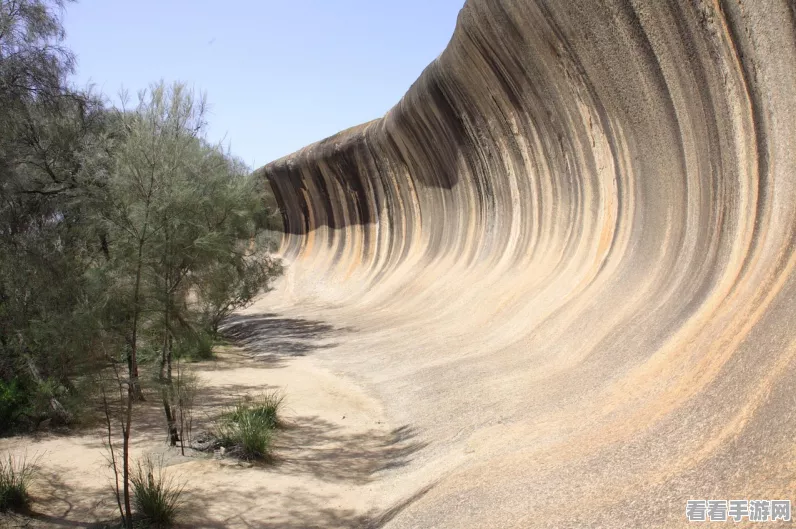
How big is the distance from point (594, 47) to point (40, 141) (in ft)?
21.3

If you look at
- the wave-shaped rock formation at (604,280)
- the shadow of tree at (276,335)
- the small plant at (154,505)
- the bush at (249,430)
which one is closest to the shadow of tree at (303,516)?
the small plant at (154,505)

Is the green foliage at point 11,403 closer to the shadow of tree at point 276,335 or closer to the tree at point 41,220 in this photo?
the tree at point 41,220

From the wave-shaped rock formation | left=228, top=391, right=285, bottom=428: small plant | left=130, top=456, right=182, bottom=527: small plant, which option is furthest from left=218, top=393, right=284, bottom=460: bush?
the wave-shaped rock formation


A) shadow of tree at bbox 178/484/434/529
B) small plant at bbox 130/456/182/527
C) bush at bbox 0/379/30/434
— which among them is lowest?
shadow of tree at bbox 178/484/434/529

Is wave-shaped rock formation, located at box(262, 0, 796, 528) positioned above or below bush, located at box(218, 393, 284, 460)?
above

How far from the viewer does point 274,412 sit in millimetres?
7988

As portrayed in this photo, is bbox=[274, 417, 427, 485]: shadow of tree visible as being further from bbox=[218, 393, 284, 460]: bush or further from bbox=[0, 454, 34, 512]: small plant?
bbox=[0, 454, 34, 512]: small plant

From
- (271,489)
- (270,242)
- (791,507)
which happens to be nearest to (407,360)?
(271,489)

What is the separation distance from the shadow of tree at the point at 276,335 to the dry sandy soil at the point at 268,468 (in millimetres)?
3074

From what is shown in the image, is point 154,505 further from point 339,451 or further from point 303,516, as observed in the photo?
point 339,451

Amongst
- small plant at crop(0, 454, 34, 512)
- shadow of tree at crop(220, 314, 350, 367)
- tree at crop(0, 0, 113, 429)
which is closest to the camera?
small plant at crop(0, 454, 34, 512)

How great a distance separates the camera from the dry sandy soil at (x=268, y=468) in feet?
18.4

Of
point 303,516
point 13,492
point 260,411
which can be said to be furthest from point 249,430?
point 13,492

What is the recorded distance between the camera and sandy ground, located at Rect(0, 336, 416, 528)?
5.61 m
